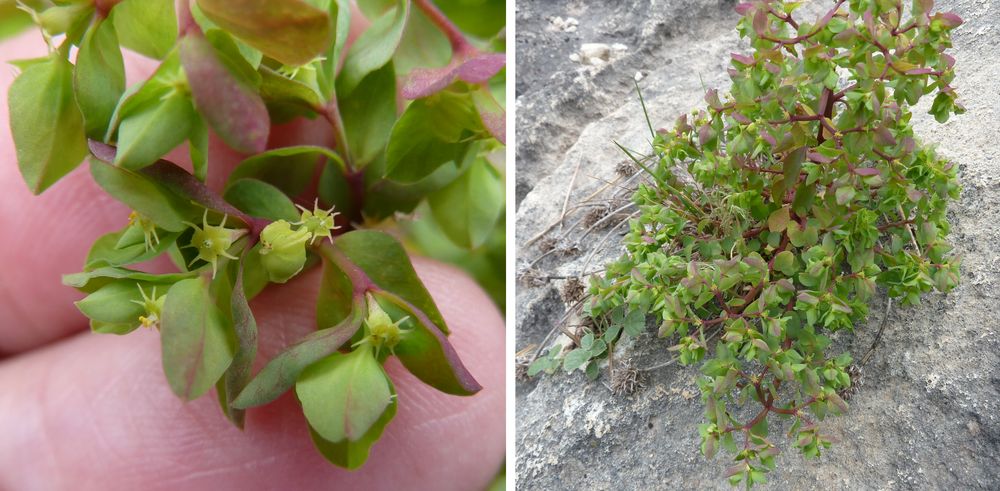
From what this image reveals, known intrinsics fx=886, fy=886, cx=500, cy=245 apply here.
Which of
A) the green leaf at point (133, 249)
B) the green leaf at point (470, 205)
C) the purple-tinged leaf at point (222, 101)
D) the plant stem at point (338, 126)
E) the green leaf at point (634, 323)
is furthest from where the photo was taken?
the green leaf at point (634, 323)

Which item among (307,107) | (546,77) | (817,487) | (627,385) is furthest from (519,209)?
(307,107)

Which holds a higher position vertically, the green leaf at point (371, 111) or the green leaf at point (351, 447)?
the green leaf at point (371, 111)

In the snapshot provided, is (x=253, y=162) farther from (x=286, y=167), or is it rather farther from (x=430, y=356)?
(x=430, y=356)

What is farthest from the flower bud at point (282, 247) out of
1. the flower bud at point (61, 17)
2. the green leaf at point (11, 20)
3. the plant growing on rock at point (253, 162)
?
the green leaf at point (11, 20)

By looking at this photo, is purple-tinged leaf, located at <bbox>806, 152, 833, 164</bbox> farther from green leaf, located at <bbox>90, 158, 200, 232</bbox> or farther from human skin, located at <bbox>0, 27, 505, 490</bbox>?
green leaf, located at <bbox>90, 158, 200, 232</bbox>

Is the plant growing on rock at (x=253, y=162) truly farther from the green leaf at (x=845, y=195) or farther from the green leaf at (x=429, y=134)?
the green leaf at (x=845, y=195)

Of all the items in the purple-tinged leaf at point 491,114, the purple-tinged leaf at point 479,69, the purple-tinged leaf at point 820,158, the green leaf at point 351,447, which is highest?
the purple-tinged leaf at point 479,69

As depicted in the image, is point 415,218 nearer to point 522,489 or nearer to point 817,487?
point 522,489
